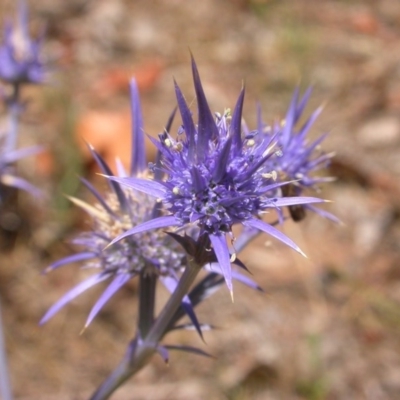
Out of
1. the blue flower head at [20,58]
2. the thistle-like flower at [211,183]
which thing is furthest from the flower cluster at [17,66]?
the thistle-like flower at [211,183]

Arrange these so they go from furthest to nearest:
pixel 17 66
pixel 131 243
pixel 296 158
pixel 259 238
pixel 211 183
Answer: pixel 259 238, pixel 17 66, pixel 296 158, pixel 131 243, pixel 211 183

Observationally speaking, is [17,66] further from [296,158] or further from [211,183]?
[211,183]

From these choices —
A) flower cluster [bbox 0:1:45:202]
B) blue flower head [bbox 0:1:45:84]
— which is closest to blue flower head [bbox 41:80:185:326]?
flower cluster [bbox 0:1:45:202]

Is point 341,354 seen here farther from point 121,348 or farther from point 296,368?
point 121,348

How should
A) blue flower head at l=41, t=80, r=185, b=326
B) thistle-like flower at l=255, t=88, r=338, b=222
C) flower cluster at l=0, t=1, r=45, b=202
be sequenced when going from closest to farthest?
blue flower head at l=41, t=80, r=185, b=326 → thistle-like flower at l=255, t=88, r=338, b=222 → flower cluster at l=0, t=1, r=45, b=202

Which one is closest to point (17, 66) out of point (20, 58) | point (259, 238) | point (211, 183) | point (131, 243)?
point (20, 58)

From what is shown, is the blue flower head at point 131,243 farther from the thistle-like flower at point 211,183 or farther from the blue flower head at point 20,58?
the blue flower head at point 20,58

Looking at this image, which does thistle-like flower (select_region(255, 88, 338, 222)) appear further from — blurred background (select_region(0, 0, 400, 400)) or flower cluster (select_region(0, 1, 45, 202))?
flower cluster (select_region(0, 1, 45, 202))
